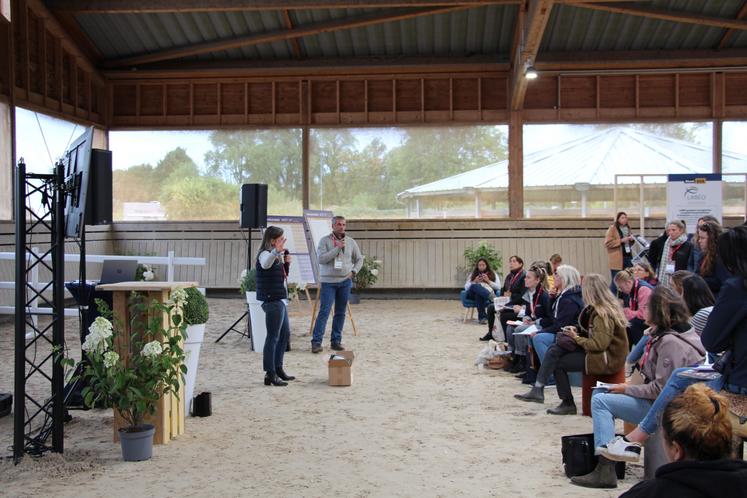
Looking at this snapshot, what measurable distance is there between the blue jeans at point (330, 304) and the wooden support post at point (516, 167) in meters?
6.99

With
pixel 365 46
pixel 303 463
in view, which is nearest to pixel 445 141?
pixel 365 46

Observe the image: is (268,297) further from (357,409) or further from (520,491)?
(520,491)

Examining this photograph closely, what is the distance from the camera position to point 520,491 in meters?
3.70

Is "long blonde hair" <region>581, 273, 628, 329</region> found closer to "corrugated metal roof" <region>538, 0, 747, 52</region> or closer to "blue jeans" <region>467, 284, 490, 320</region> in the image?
"blue jeans" <region>467, 284, 490, 320</region>

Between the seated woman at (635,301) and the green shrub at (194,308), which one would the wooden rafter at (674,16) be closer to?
the seated woman at (635,301)

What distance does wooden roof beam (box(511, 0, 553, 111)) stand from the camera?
34.9 ft

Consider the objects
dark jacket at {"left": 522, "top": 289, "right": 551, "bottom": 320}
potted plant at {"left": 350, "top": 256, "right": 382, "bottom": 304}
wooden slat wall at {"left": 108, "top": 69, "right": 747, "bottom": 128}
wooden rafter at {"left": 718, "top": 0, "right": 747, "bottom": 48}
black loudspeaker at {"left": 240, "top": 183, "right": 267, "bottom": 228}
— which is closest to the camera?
dark jacket at {"left": 522, "top": 289, "right": 551, "bottom": 320}

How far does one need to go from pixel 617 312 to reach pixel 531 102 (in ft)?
33.2

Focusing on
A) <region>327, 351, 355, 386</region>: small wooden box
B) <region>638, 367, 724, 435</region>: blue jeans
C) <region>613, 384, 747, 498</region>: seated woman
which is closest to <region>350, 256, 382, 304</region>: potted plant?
<region>327, 351, 355, 386</region>: small wooden box

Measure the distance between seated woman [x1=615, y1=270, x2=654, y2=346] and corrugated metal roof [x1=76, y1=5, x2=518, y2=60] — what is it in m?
7.74

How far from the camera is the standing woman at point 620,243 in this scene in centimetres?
1185

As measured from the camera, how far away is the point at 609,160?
47.1 feet

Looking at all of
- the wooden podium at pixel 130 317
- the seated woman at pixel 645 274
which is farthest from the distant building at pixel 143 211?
the wooden podium at pixel 130 317

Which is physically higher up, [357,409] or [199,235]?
[199,235]
